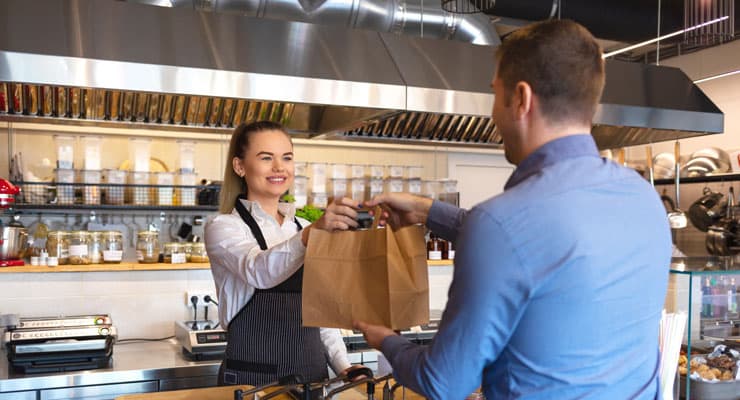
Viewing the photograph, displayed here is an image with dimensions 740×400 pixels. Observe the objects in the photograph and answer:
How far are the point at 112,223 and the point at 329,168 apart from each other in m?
1.79

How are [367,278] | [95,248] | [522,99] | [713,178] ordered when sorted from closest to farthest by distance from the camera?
[522,99], [367,278], [95,248], [713,178]

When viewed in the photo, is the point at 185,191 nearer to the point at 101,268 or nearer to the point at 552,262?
the point at 101,268

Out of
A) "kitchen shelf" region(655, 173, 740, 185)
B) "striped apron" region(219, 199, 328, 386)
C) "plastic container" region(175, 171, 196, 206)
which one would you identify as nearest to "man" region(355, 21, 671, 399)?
"striped apron" region(219, 199, 328, 386)

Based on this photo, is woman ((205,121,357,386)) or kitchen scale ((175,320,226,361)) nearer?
woman ((205,121,357,386))

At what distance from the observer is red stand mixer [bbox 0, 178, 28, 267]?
352 cm

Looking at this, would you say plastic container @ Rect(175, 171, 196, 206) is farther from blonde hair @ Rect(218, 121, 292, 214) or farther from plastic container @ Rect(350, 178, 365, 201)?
blonde hair @ Rect(218, 121, 292, 214)

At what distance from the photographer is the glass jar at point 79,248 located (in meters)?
3.97

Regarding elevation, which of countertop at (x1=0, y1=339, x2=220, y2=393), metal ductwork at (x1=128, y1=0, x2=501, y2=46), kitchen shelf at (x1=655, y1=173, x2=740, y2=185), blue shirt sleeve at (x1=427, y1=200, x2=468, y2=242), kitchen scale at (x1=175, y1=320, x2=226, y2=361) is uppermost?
metal ductwork at (x1=128, y1=0, x2=501, y2=46)

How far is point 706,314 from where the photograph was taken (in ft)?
7.64

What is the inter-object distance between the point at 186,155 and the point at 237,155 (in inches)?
123

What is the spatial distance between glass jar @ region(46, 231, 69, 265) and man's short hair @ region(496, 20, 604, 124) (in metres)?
3.39

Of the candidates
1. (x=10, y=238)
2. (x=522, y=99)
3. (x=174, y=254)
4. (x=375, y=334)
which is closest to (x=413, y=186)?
(x=174, y=254)

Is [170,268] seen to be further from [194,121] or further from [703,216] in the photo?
[703,216]

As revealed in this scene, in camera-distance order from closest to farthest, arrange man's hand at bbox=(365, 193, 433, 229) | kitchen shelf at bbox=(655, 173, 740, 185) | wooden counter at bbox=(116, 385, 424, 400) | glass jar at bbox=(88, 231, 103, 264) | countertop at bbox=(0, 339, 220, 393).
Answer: man's hand at bbox=(365, 193, 433, 229) < wooden counter at bbox=(116, 385, 424, 400) < countertop at bbox=(0, 339, 220, 393) < glass jar at bbox=(88, 231, 103, 264) < kitchen shelf at bbox=(655, 173, 740, 185)
